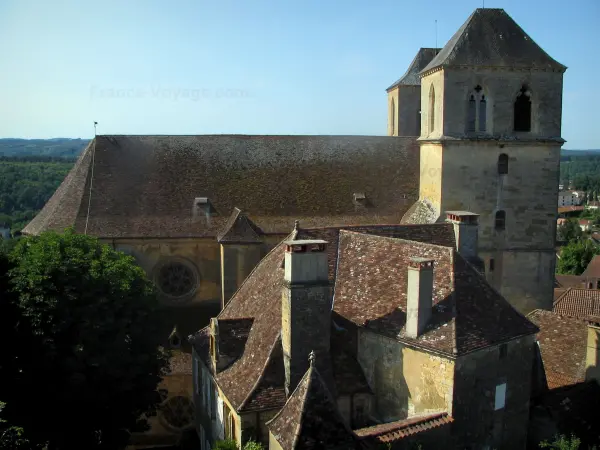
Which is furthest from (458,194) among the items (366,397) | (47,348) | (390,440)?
(47,348)

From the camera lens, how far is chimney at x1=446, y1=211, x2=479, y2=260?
2258cm

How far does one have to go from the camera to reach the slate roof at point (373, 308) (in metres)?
17.2

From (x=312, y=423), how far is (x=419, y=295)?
15.6ft

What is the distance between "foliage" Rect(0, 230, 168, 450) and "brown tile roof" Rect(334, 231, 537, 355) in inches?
292

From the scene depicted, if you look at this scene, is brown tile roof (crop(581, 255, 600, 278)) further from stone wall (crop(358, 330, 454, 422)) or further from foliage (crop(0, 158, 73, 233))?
foliage (crop(0, 158, 73, 233))

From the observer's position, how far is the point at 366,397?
18297 mm

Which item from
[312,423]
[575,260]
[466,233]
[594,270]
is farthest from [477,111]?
[575,260]

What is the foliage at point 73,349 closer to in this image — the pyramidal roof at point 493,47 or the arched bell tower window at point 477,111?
the arched bell tower window at point 477,111

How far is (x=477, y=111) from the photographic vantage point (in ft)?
85.6

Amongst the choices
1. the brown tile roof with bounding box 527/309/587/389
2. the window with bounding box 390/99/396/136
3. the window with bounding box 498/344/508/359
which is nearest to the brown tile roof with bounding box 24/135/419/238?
the window with bounding box 390/99/396/136

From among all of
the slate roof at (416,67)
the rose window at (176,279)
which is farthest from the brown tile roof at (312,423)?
the slate roof at (416,67)

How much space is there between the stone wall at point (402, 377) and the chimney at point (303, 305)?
5.81 ft

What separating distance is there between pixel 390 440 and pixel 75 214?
56.3 ft

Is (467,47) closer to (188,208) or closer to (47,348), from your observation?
(188,208)
